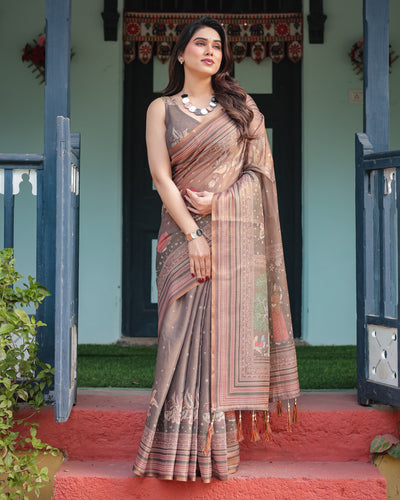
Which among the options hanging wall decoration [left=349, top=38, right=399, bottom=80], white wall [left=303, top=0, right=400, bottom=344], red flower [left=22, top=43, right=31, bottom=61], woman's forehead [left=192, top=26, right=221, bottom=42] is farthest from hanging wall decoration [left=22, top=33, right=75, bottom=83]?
woman's forehead [left=192, top=26, right=221, bottom=42]

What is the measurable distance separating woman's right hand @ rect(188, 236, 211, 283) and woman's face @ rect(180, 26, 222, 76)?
74 centimetres

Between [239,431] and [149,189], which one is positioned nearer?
[239,431]

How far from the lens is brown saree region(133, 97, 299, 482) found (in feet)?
9.54

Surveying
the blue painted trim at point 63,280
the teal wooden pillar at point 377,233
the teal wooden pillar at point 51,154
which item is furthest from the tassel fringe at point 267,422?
the teal wooden pillar at point 51,154

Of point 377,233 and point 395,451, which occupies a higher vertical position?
point 377,233

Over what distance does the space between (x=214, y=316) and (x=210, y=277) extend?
0.56 feet

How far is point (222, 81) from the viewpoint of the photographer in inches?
124

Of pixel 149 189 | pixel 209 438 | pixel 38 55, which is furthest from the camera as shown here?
pixel 149 189

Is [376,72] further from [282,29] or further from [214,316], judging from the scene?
[282,29]

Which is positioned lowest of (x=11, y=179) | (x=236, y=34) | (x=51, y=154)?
(x=11, y=179)

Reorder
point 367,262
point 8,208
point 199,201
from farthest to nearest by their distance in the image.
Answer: point 367,262 < point 8,208 < point 199,201

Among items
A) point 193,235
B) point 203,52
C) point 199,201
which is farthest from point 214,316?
point 203,52

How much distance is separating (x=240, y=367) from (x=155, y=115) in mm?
1146

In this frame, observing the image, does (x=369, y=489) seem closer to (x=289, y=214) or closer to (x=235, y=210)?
(x=235, y=210)
